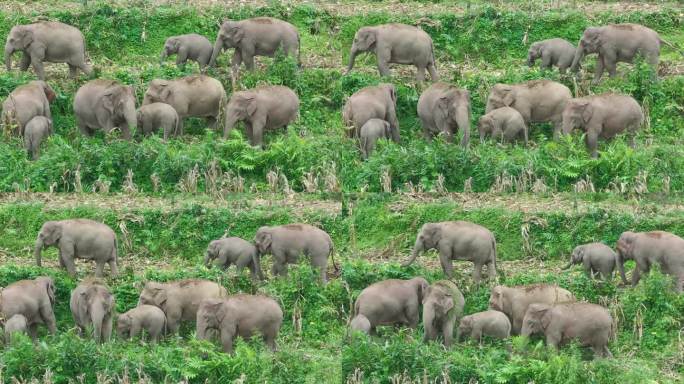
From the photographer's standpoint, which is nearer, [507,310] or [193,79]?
[507,310]

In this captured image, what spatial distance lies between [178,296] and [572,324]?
599 cm

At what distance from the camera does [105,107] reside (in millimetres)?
38812

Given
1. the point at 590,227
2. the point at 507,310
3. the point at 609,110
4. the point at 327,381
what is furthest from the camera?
the point at 609,110

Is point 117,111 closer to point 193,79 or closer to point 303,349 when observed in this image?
point 193,79

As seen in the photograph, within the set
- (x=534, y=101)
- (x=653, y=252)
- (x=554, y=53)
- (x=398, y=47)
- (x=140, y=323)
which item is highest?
(x=398, y=47)

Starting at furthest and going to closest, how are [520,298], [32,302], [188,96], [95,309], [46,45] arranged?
[46,45] < [188,96] < [520,298] < [32,302] < [95,309]

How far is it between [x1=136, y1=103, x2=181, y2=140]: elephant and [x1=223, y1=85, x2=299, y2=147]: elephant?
3.14ft

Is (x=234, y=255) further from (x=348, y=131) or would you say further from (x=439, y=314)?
(x=348, y=131)

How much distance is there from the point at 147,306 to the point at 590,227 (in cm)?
771

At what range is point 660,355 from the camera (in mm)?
31891

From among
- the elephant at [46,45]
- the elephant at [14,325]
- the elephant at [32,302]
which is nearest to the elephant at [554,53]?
the elephant at [46,45]

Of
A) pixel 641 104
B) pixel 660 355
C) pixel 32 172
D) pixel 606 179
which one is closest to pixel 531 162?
pixel 606 179

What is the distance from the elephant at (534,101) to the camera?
3934 centimetres

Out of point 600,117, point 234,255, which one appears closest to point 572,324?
point 234,255
